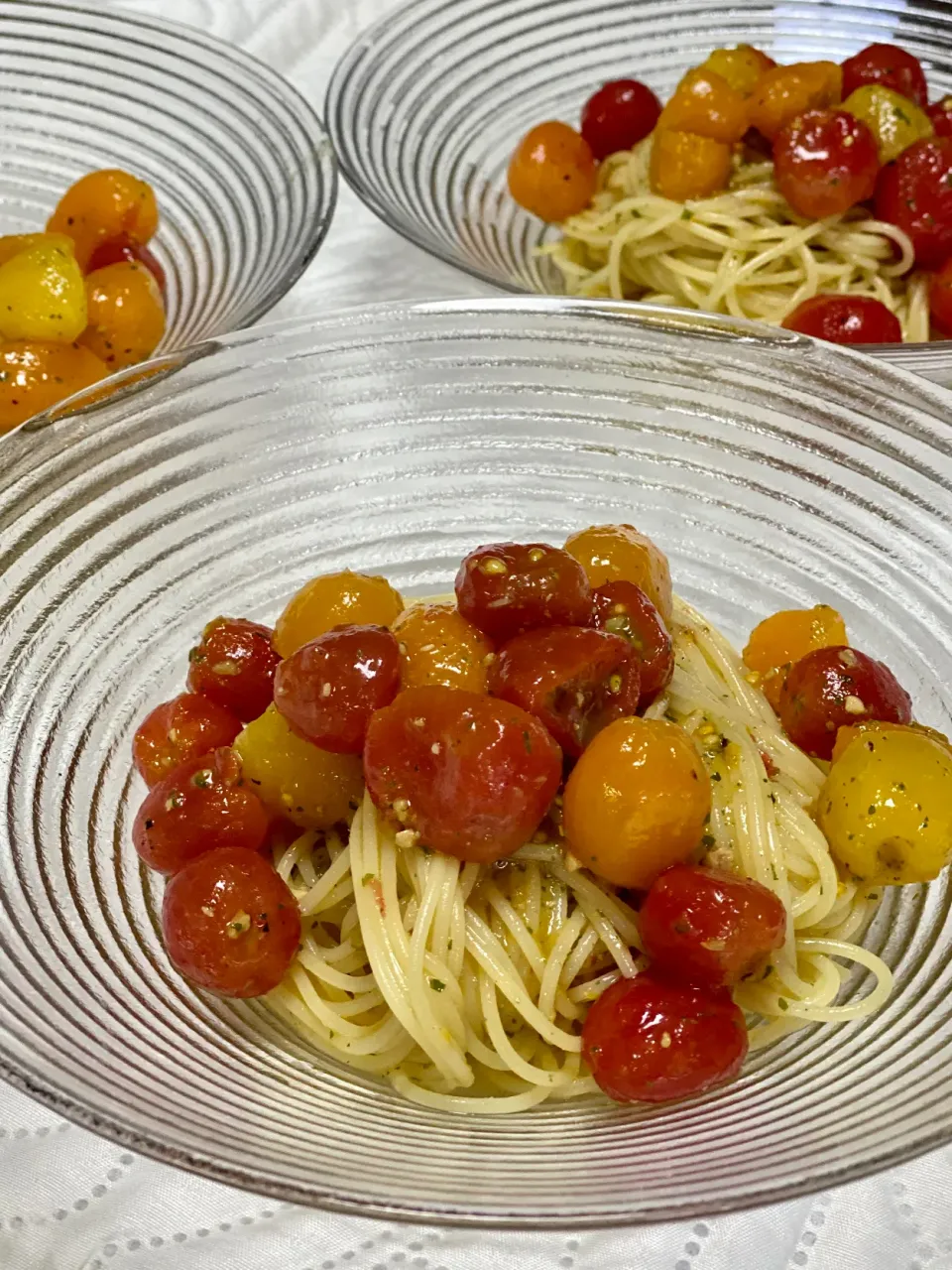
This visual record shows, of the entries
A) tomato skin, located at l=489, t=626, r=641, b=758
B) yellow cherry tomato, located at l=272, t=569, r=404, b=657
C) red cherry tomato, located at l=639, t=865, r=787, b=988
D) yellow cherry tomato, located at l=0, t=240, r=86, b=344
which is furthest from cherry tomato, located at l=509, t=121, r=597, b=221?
red cherry tomato, located at l=639, t=865, r=787, b=988

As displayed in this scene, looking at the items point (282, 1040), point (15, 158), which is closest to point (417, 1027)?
point (282, 1040)

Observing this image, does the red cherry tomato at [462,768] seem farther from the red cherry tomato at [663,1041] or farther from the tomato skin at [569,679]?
the red cherry tomato at [663,1041]

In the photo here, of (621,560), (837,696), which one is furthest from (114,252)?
(837,696)

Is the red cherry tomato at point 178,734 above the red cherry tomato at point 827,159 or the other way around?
the other way around

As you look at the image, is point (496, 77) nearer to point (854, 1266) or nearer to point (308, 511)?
point (308, 511)

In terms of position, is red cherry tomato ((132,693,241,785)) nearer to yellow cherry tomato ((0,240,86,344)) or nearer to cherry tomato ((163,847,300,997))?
cherry tomato ((163,847,300,997))

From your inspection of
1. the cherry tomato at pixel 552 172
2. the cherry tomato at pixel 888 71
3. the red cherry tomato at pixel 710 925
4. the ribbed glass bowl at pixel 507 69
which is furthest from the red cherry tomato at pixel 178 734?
the cherry tomato at pixel 888 71
